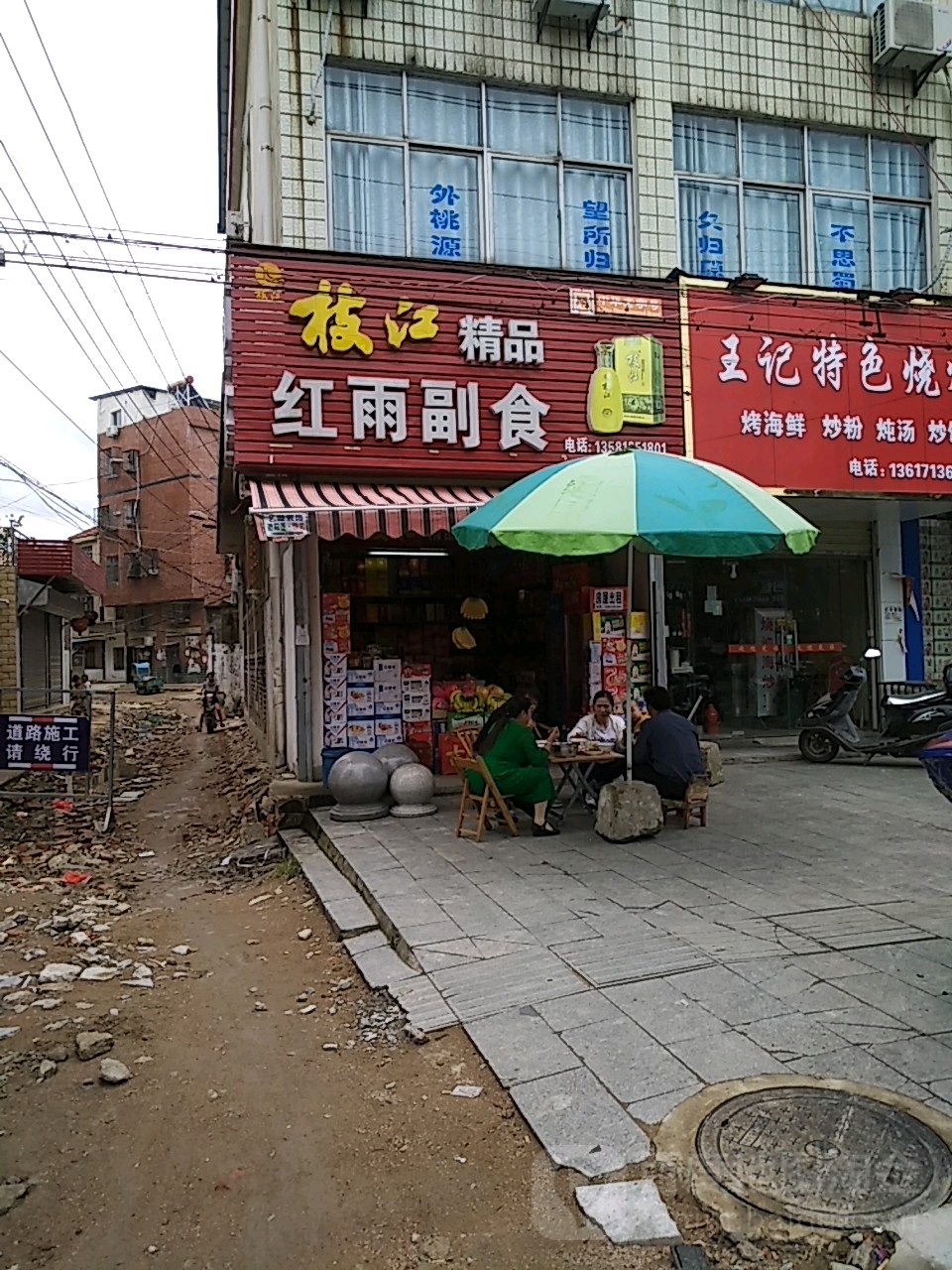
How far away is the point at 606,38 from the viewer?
1073cm

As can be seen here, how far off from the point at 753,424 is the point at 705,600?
2553 millimetres

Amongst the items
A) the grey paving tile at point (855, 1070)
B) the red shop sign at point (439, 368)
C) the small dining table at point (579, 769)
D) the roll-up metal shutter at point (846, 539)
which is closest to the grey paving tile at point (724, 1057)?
the grey paving tile at point (855, 1070)

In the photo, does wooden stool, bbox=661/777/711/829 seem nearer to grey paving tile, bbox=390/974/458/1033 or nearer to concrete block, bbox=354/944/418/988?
concrete block, bbox=354/944/418/988

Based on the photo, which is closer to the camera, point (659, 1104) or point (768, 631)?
point (659, 1104)

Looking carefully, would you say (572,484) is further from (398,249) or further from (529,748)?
(398,249)

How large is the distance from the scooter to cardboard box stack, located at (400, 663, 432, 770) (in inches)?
187

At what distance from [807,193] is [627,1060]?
36.8 feet

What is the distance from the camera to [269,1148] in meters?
3.47

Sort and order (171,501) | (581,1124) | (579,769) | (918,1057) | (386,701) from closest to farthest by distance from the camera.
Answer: (581,1124)
(918,1057)
(579,769)
(386,701)
(171,501)

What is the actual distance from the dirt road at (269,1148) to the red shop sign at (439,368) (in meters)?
5.43

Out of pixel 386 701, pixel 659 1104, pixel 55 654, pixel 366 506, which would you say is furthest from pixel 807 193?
pixel 55 654

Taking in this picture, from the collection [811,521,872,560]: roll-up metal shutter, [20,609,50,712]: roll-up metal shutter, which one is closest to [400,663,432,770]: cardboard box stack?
[811,521,872,560]: roll-up metal shutter

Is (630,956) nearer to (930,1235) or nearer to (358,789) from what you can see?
(930,1235)

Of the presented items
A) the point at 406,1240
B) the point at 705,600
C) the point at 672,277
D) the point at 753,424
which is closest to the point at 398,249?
the point at 672,277
